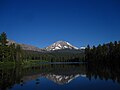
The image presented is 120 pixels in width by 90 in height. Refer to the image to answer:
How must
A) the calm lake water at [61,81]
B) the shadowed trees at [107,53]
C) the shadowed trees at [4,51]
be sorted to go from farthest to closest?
the shadowed trees at [107,53] → the shadowed trees at [4,51] → the calm lake water at [61,81]

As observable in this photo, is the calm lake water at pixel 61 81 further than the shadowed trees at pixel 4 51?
No

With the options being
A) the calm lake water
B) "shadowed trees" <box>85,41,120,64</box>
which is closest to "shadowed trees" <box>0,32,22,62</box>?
the calm lake water

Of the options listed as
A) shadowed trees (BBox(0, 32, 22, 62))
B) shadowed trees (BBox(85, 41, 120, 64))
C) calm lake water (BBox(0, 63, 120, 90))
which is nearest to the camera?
calm lake water (BBox(0, 63, 120, 90))

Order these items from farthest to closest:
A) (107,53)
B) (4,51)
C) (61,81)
Answer: (107,53) → (4,51) → (61,81)

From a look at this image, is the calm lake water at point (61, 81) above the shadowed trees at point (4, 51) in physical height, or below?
below

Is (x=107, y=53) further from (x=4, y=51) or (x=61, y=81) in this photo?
(x=61, y=81)

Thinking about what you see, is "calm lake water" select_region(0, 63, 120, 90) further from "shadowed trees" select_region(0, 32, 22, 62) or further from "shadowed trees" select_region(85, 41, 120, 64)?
"shadowed trees" select_region(85, 41, 120, 64)

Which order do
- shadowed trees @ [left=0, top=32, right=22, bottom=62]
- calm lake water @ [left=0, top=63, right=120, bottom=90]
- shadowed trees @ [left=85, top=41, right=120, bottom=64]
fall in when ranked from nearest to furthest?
calm lake water @ [left=0, top=63, right=120, bottom=90]
shadowed trees @ [left=0, top=32, right=22, bottom=62]
shadowed trees @ [left=85, top=41, right=120, bottom=64]

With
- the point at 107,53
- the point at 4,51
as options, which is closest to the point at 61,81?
the point at 4,51

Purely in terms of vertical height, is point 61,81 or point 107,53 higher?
point 107,53

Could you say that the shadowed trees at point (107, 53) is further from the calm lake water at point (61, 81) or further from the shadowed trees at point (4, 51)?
the calm lake water at point (61, 81)

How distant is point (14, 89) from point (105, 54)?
454ft

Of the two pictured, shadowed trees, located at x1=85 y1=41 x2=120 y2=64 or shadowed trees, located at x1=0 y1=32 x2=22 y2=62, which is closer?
shadowed trees, located at x1=0 y1=32 x2=22 y2=62

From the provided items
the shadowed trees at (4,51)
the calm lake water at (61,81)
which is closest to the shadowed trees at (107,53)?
the shadowed trees at (4,51)
